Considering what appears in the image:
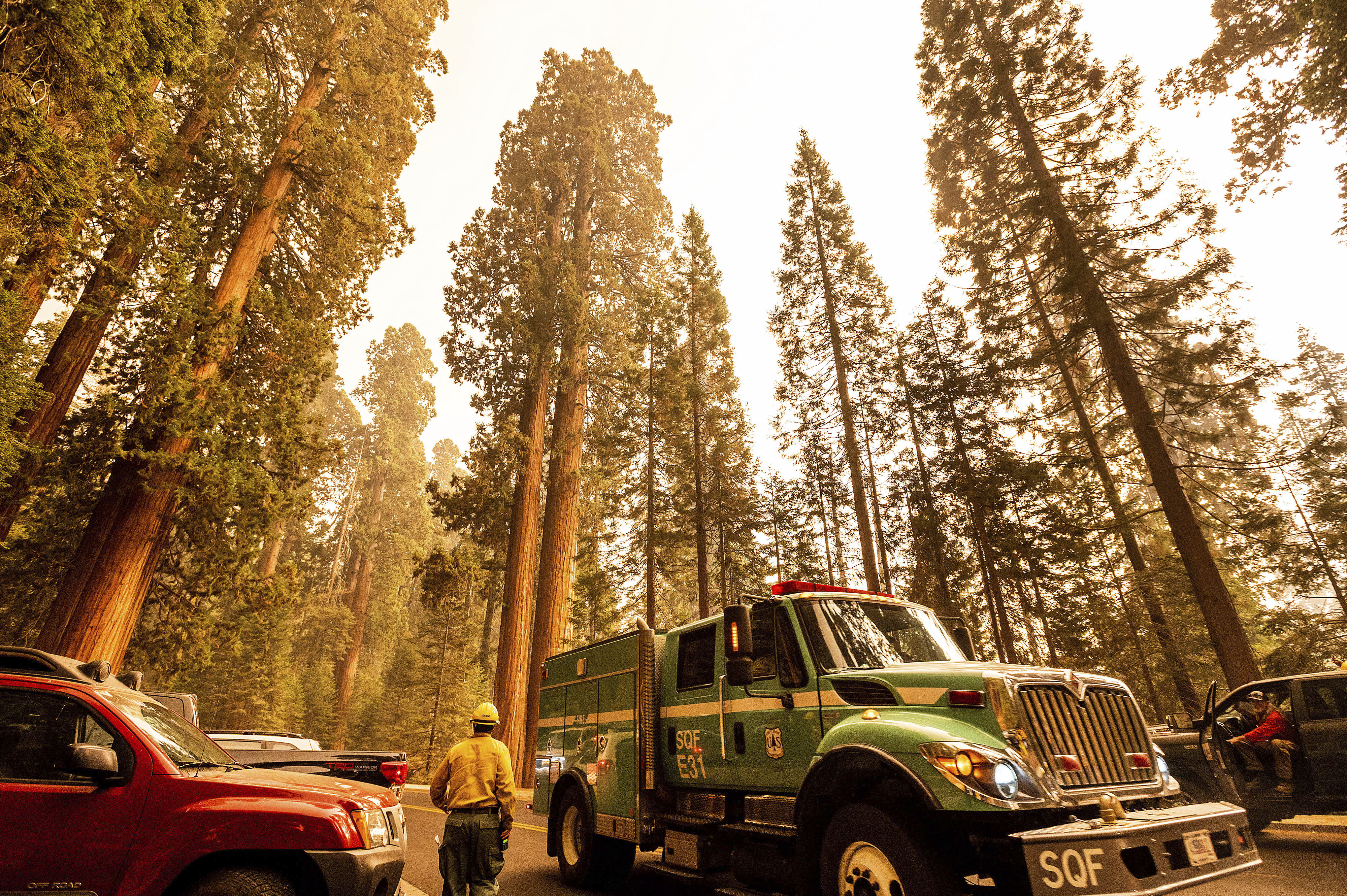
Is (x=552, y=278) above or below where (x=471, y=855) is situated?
above

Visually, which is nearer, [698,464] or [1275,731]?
[1275,731]

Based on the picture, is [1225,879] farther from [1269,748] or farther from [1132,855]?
[1269,748]

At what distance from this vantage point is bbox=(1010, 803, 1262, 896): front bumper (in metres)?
3.10

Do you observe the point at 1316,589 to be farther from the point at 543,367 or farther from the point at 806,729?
the point at 543,367

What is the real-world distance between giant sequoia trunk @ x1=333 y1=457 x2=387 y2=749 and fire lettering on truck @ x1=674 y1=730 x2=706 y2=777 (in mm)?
34233

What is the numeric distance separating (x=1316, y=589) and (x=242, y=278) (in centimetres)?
2594

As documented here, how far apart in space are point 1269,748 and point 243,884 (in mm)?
9923

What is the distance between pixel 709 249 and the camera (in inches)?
963

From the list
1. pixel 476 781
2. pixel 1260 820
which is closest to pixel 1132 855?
pixel 476 781

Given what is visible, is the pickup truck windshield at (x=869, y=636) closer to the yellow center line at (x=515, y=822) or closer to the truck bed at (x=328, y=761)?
the truck bed at (x=328, y=761)

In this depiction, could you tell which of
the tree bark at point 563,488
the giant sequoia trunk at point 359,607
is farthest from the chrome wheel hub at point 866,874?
the giant sequoia trunk at point 359,607

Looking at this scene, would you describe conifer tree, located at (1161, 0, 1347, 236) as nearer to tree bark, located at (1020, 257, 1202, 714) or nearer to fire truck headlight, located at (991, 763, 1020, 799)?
tree bark, located at (1020, 257, 1202, 714)

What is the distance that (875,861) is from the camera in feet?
12.1

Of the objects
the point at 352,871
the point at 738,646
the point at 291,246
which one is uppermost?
the point at 291,246
